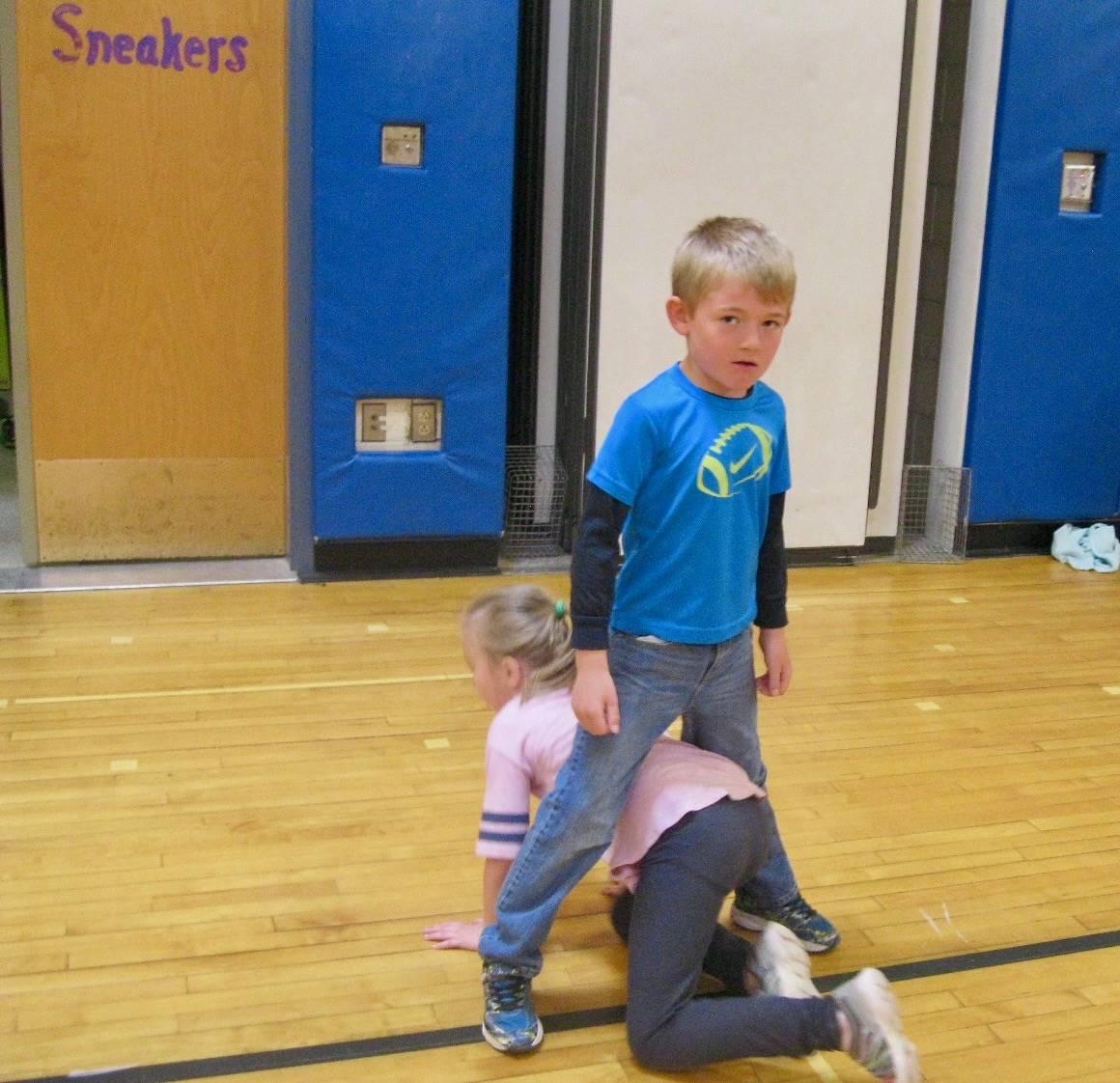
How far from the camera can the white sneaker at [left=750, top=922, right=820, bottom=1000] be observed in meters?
1.74

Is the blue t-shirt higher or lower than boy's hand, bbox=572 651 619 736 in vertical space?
higher

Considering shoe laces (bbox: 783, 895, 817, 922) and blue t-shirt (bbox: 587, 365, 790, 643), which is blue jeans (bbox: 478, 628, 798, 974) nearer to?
blue t-shirt (bbox: 587, 365, 790, 643)

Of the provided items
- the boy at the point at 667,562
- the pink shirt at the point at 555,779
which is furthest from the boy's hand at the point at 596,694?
the pink shirt at the point at 555,779

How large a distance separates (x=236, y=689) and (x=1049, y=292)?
2869mm

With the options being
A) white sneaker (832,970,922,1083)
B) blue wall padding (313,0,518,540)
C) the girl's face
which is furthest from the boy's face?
blue wall padding (313,0,518,540)

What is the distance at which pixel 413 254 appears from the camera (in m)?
3.81

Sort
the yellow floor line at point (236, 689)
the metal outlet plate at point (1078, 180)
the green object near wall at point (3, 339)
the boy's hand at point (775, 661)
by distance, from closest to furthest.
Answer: the boy's hand at point (775, 661), the yellow floor line at point (236, 689), the metal outlet plate at point (1078, 180), the green object near wall at point (3, 339)

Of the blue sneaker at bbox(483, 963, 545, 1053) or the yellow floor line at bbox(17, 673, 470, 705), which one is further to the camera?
the yellow floor line at bbox(17, 673, 470, 705)

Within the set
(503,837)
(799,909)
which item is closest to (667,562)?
(503,837)

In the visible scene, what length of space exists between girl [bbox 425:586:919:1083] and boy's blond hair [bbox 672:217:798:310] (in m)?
0.45

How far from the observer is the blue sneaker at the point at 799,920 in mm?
2059

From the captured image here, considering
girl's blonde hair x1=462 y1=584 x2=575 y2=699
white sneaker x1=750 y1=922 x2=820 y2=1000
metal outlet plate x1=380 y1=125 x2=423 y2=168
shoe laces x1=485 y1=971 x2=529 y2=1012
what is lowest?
shoe laces x1=485 y1=971 x2=529 y2=1012

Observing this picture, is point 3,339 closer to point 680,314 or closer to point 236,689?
point 236,689

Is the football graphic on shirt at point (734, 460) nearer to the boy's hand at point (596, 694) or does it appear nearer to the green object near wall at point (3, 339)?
the boy's hand at point (596, 694)
